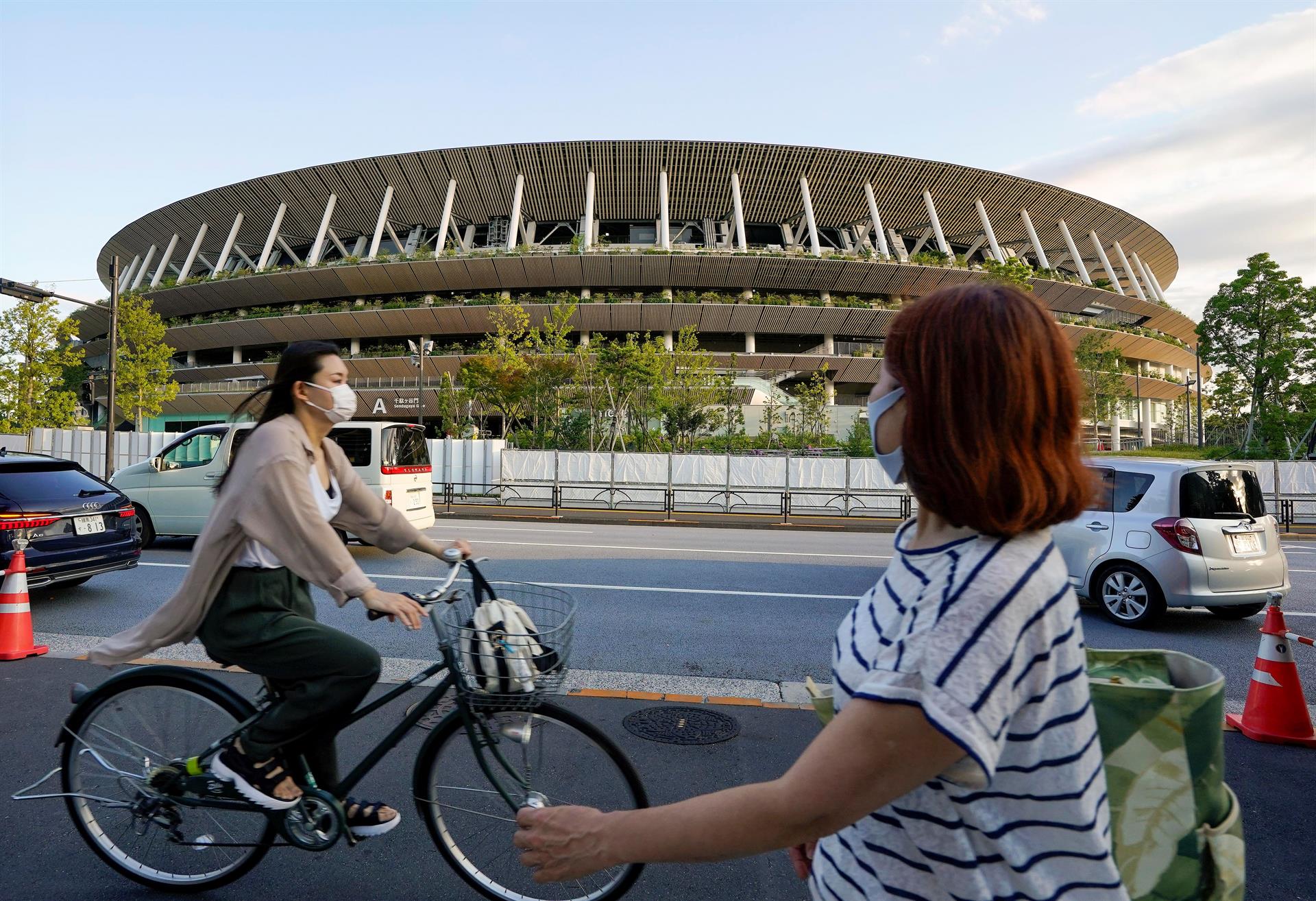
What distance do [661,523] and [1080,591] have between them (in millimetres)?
11293

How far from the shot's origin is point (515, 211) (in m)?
50.0

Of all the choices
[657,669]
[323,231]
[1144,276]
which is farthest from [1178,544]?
[1144,276]

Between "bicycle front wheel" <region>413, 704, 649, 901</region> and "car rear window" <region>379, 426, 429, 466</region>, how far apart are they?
32.7ft

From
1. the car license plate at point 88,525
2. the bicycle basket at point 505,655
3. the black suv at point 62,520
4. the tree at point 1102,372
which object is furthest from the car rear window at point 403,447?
the tree at point 1102,372

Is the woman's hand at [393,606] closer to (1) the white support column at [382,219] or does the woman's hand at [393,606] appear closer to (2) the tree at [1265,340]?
(2) the tree at [1265,340]

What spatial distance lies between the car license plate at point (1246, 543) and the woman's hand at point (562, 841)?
8.55 m

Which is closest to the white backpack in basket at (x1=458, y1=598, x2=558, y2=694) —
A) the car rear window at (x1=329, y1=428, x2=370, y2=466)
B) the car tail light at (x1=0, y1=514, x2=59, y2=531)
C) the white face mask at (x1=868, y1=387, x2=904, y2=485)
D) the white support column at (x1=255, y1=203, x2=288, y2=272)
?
the white face mask at (x1=868, y1=387, x2=904, y2=485)

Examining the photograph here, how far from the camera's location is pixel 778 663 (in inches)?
248

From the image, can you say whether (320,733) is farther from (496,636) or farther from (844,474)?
(844,474)

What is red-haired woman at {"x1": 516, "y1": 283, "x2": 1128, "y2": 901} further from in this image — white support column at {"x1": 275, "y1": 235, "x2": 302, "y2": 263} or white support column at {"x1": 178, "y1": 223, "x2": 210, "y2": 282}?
white support column at {"x1": 178, "y1": 223, "x2": 210, "y2": 282}

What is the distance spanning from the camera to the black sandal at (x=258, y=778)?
8.82 ft

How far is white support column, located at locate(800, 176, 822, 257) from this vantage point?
47.7 metres

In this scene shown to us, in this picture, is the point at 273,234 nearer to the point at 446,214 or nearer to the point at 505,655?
the point at 446,214

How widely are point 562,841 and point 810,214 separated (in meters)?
51.4
